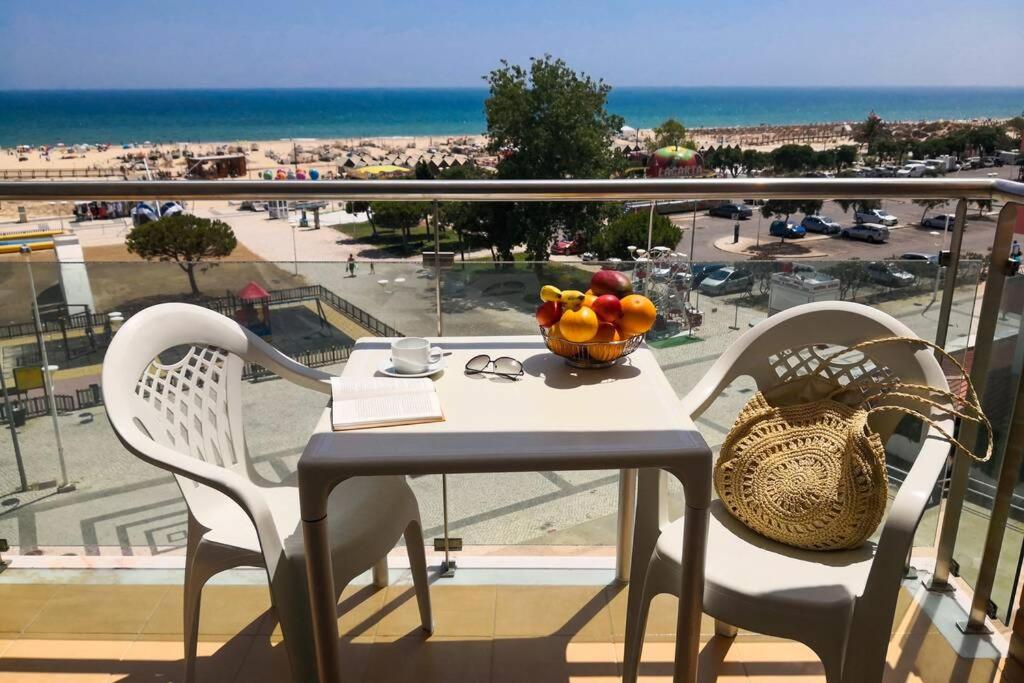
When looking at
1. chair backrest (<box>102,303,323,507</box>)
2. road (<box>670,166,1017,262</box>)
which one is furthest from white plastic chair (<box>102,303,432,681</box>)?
road (<box>670,166,1017,262</box>)

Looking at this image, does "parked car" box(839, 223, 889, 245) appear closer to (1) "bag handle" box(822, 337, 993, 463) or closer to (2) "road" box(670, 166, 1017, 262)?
(2) "road" box(670, 166, 1017, 262)

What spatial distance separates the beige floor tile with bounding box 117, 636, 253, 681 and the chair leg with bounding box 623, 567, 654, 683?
3.28 ft

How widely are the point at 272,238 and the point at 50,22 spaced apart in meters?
87.0

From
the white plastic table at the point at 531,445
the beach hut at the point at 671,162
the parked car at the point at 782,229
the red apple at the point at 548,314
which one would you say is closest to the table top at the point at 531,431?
the white plastic table at the point at 531,445

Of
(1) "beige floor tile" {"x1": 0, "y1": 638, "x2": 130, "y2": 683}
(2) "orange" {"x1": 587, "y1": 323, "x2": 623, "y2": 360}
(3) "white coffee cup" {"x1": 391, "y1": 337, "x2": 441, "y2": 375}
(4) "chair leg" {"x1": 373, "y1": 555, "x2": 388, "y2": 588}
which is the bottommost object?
(1) "beige floor tile" {"x1": 0, "y1": 638, "x2": 130, "y2": 683}

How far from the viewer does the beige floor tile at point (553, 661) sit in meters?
1.86

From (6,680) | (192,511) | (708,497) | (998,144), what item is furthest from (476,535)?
(998,144)

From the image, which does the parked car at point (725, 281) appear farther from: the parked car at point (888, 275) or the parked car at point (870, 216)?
the parked car at point (870, 216)

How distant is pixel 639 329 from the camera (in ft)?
5.18

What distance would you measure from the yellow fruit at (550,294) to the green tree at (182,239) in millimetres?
1450

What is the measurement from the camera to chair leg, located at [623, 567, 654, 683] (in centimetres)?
164

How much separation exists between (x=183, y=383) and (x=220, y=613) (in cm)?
74

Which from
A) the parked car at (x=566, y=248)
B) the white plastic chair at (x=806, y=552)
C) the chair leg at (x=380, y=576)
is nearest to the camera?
the white plastic chair at (x=806, y=552)

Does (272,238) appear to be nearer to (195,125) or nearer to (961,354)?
(961,354)
